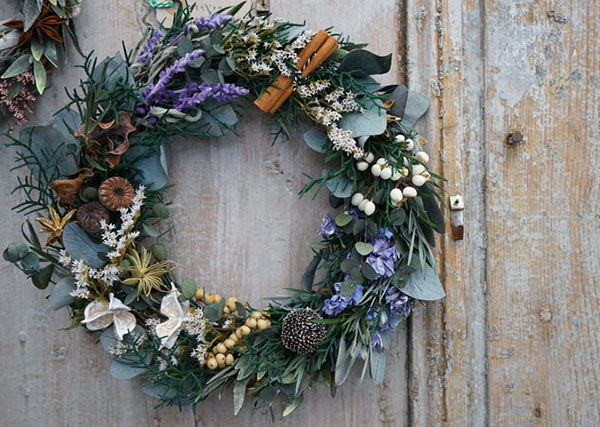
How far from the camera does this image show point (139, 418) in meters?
1.12

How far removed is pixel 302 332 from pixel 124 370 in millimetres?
338

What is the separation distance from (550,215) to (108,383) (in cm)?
99

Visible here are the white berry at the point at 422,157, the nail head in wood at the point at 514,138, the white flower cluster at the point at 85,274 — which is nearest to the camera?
the white flower cluster at the point at 85,274

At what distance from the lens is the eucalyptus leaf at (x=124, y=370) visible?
3.25ft

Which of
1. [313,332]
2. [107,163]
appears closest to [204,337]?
[313,332]

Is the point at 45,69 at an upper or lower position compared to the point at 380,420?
upper

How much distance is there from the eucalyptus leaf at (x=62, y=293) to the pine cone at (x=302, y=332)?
Result: 0.39 m

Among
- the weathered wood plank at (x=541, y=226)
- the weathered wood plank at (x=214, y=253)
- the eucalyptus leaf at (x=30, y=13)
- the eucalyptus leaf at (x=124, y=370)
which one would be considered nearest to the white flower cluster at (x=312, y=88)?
the weathered wood plank at (x=214, y=253)

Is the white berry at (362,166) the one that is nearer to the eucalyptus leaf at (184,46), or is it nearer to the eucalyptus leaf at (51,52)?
the eucalyptus leaf at (184,46)

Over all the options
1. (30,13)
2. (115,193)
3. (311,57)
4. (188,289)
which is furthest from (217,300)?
(30,13)

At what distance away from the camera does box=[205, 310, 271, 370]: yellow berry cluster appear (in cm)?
99

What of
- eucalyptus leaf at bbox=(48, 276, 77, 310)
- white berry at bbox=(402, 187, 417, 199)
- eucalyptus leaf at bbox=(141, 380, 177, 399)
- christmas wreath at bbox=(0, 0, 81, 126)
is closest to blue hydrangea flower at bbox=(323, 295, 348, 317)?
white berry at bbox=(402, 187, 417, 199)

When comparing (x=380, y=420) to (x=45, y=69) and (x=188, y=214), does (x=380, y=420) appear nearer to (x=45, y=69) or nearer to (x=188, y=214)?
(x=188, y=214)

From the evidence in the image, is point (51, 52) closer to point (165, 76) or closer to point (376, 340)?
point (165, 76)
